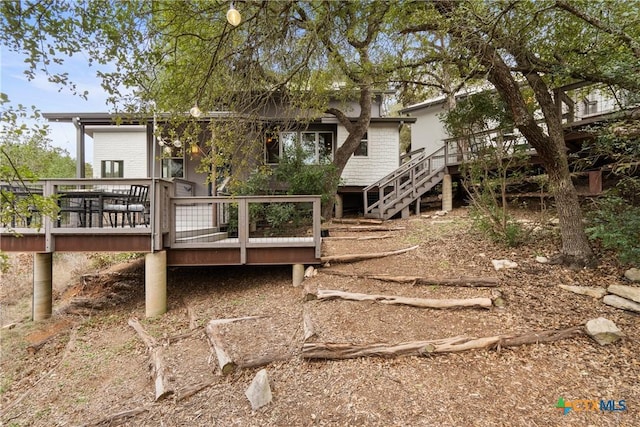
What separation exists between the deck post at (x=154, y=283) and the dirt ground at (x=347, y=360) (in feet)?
0.95

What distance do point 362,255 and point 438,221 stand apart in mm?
4119

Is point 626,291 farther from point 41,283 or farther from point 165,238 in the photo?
point 41,283

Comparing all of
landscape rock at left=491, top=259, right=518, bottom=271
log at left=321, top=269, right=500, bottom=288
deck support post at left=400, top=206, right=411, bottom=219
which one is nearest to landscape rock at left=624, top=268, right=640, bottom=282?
landscape rock at left=491, top=259, right=518, bottom=271

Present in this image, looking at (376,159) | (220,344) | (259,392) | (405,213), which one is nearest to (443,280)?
(259,392)

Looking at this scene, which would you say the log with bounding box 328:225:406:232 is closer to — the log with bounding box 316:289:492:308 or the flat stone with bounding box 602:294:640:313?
the log with bounding box 316:289:492:308

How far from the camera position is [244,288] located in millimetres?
6555

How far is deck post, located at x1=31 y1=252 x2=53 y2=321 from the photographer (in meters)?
6.51

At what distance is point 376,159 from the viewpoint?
486 inches

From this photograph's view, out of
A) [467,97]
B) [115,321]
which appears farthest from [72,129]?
[467,97]

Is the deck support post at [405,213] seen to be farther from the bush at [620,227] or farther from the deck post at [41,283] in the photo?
the deck post at [41,283]

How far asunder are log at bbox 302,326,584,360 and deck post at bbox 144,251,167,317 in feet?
12.4

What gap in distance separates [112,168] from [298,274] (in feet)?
39.0

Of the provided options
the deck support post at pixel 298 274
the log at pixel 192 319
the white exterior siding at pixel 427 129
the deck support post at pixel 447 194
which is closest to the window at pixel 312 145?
the deck support post at pixel 447 194

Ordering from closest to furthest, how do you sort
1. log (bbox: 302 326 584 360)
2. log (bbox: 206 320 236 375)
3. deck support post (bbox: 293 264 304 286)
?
log (bbox: 302 326 584 360) → log (bbox: 206 320 236 375) → deck support post (bbox: 293 264 304 286)
